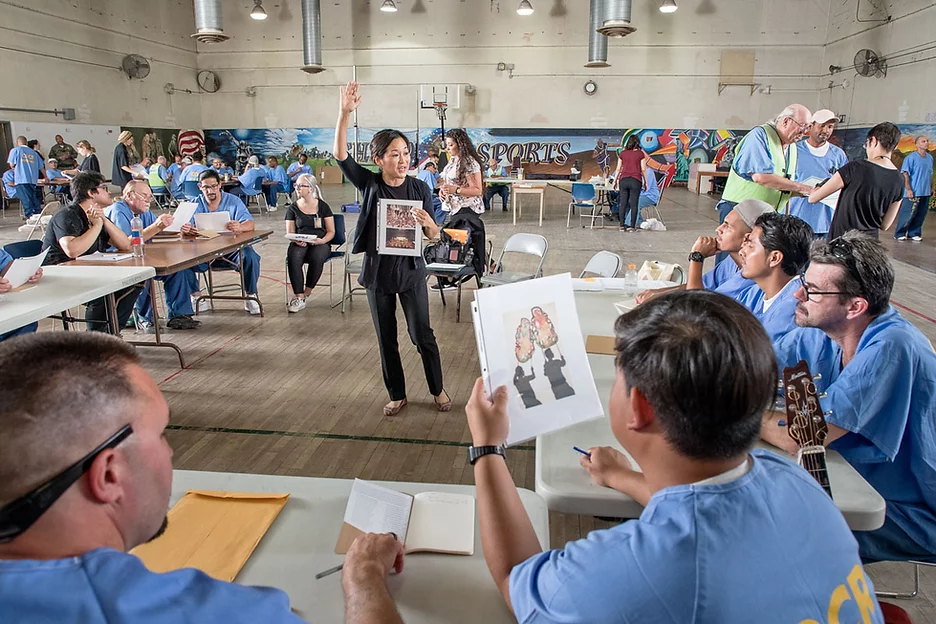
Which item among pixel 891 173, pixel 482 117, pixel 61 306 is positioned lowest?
pixel 61 306

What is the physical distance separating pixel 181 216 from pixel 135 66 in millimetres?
14475

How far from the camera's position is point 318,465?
3.27 metres

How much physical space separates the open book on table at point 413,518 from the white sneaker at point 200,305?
16.7 ft

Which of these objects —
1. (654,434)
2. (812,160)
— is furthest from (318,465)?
(812,160)

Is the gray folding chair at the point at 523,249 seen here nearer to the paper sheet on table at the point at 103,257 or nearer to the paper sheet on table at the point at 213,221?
the paper sheet on table at the point at 213,221

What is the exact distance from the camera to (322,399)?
410 centimetres

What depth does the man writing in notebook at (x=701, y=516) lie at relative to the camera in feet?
2.83

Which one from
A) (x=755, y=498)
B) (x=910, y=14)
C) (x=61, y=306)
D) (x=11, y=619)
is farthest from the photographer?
(x=910, y=14)

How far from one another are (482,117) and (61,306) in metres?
17.4

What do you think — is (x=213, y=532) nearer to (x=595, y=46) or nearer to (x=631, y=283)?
(x=631, y=283)

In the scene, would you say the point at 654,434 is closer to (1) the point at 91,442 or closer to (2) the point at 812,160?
(1) the point at 91,442

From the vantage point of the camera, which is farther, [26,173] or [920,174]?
[26,173]

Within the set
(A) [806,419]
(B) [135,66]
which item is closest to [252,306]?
(A) [806,419]

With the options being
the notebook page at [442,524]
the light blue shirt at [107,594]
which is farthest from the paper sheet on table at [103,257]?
the light blue shirt at [107,594]
